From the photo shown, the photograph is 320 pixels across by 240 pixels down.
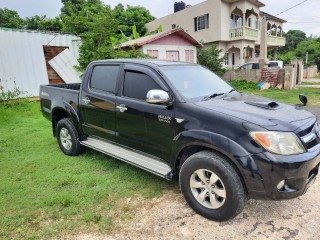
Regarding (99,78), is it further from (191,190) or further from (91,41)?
(91,41)

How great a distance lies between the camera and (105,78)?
4227 millimetres

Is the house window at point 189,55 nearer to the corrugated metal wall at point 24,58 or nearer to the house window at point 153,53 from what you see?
the house window at point 153,53

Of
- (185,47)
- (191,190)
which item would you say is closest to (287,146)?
(191,190)

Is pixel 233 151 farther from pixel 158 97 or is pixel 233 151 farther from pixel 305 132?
pixel 158 97

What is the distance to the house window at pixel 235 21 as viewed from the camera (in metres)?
24.6

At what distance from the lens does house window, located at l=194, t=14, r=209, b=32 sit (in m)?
24.2

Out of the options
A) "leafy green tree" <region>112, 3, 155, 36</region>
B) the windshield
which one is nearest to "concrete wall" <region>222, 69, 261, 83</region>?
"leafy green tree" <region>112, 3, 155, 36</region>

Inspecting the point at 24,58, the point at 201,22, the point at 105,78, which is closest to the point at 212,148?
the point at 105,78

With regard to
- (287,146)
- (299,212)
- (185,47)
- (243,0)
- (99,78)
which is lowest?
(299,212)

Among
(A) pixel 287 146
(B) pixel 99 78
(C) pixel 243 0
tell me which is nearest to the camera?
(A) pixel 287 146

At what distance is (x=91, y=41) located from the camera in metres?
12.9

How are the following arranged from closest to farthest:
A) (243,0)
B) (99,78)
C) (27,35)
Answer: (99,78), (27,35), (243,0)

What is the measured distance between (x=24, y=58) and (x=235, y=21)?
2003 cm

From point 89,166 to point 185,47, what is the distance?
15.5m
